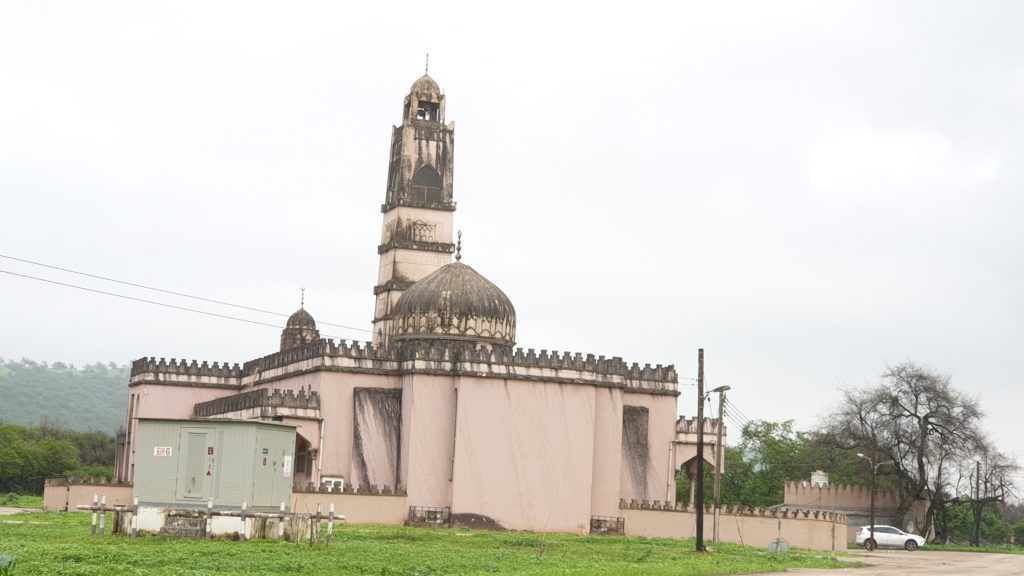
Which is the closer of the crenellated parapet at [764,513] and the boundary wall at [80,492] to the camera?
the crenellated parapet at [764,513]

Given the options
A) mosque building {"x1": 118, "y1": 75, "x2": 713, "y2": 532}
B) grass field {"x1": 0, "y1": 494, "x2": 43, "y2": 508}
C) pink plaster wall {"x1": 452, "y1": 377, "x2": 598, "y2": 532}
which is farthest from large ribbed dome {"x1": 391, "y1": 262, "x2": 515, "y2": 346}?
grass field {"x1": 0, "y1": 494, "x2": 43, "y2": 508}

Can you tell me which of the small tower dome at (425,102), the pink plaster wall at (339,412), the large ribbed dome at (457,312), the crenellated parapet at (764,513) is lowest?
the crenellated parapet at (764,513)

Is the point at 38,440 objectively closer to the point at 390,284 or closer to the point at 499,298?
the point at 390,284

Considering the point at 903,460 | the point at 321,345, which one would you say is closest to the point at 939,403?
the point at 903,460

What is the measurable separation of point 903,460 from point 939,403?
313cm

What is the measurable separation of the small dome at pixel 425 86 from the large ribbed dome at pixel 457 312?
502 inches

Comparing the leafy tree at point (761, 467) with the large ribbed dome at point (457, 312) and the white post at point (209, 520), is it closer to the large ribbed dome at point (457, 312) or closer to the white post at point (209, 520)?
the large ribbed dome at point (457, 312)

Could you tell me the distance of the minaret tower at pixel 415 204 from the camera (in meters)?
61.0

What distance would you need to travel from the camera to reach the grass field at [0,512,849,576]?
2508 centimetres

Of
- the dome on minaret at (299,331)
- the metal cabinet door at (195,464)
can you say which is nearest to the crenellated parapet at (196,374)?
the dome on minaret at (299,331)

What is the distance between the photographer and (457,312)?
52.7 m

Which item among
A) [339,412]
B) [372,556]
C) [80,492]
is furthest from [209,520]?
[80,492]

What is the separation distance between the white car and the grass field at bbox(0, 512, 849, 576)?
54.2 feet

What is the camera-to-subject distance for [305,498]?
1849 inches
